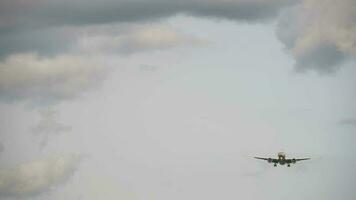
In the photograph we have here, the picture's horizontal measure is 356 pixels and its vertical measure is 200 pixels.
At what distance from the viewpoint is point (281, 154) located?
17350cm
